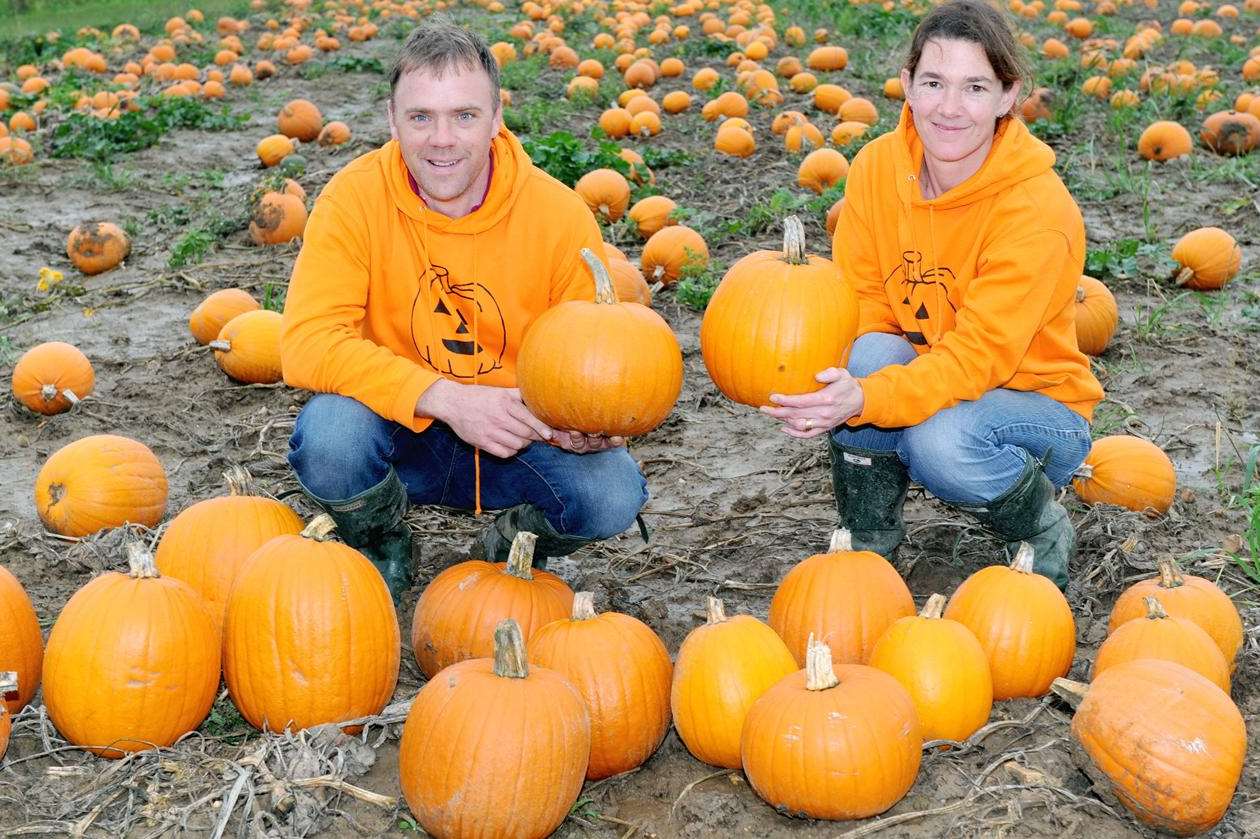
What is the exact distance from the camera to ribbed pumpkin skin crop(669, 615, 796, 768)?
3.02m

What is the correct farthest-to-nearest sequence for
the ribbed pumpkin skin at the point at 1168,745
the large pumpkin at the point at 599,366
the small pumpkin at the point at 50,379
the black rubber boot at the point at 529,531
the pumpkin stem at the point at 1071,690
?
the small pumpkin at the point at 50,379, the black rubber boot at the point at 529,531, the large pumpkin at the point at 599,366, the pumpkin stem at the point at 1071,690, the ribbed pumpkin skin at the point at 1168,745

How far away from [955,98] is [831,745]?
198 cm

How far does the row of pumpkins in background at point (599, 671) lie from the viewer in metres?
2.76

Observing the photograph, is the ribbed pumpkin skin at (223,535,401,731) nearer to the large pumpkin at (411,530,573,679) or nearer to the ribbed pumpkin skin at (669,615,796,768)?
the large pumpkin at (411,530,573,679)

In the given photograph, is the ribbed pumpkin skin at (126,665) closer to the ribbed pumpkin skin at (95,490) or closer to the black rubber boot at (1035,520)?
the ribbed pumpkin skin at (95,490)

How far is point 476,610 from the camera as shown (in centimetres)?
342

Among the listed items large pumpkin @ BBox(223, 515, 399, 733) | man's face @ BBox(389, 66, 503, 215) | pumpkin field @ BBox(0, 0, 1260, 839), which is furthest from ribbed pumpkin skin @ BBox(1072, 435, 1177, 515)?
large pumpkin @ BBox(223, 515, 399, 733)

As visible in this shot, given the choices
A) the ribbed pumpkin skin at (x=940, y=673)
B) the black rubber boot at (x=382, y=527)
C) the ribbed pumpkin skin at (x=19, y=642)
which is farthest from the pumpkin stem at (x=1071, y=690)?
the ribbed pumpkin skin at (x=19, y=642)

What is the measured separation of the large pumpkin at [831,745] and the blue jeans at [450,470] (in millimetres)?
1256

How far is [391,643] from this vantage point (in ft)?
10.6

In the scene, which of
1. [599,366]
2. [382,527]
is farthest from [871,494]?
[382,527]

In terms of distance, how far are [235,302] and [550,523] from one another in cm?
315

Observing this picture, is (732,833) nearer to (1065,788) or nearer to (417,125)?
(1065,788)

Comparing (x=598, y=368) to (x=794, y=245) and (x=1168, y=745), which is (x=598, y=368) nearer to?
(x=794, y=245)
